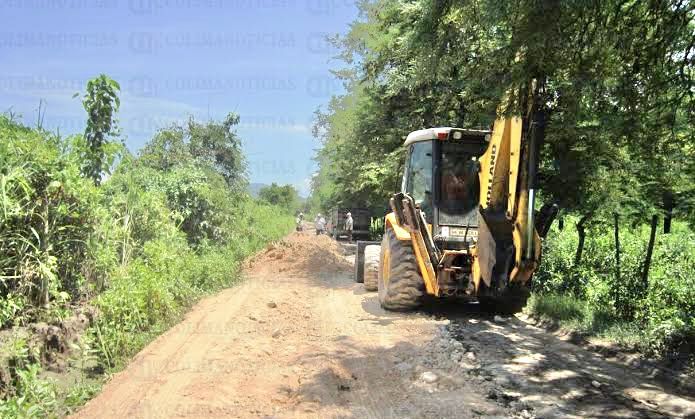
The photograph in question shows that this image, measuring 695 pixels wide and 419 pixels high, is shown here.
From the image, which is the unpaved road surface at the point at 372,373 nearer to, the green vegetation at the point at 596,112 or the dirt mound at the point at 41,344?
the dirt mound at the point at 41,344

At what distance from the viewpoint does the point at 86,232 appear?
24.6 feet

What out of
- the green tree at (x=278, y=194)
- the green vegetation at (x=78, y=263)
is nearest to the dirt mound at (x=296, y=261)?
the green vegetation at (x=78, y=263)

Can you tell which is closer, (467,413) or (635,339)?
(467,413)

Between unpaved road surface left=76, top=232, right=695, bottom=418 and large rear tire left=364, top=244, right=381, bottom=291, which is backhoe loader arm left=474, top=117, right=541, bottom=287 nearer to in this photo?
unpaved road surface left=76, top=232, right=695, bottom=418

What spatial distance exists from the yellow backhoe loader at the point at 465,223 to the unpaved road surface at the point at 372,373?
0.55 metres

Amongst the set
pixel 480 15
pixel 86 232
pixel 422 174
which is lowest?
pixel 86 232

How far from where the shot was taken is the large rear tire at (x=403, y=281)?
857cm

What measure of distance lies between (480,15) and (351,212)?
993 inches

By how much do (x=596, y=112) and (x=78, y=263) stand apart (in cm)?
656

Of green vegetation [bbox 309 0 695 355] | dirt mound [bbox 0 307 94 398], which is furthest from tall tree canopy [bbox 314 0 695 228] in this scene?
dirt mound [bbox 0 307 94 398]

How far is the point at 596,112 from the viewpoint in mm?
6012

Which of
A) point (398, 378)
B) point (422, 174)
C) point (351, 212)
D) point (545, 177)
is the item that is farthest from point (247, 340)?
point (351, 212)

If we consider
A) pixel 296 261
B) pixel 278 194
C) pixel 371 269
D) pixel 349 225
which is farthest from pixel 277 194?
pixel 371 269

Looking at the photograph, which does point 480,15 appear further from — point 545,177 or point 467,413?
point 545,177
